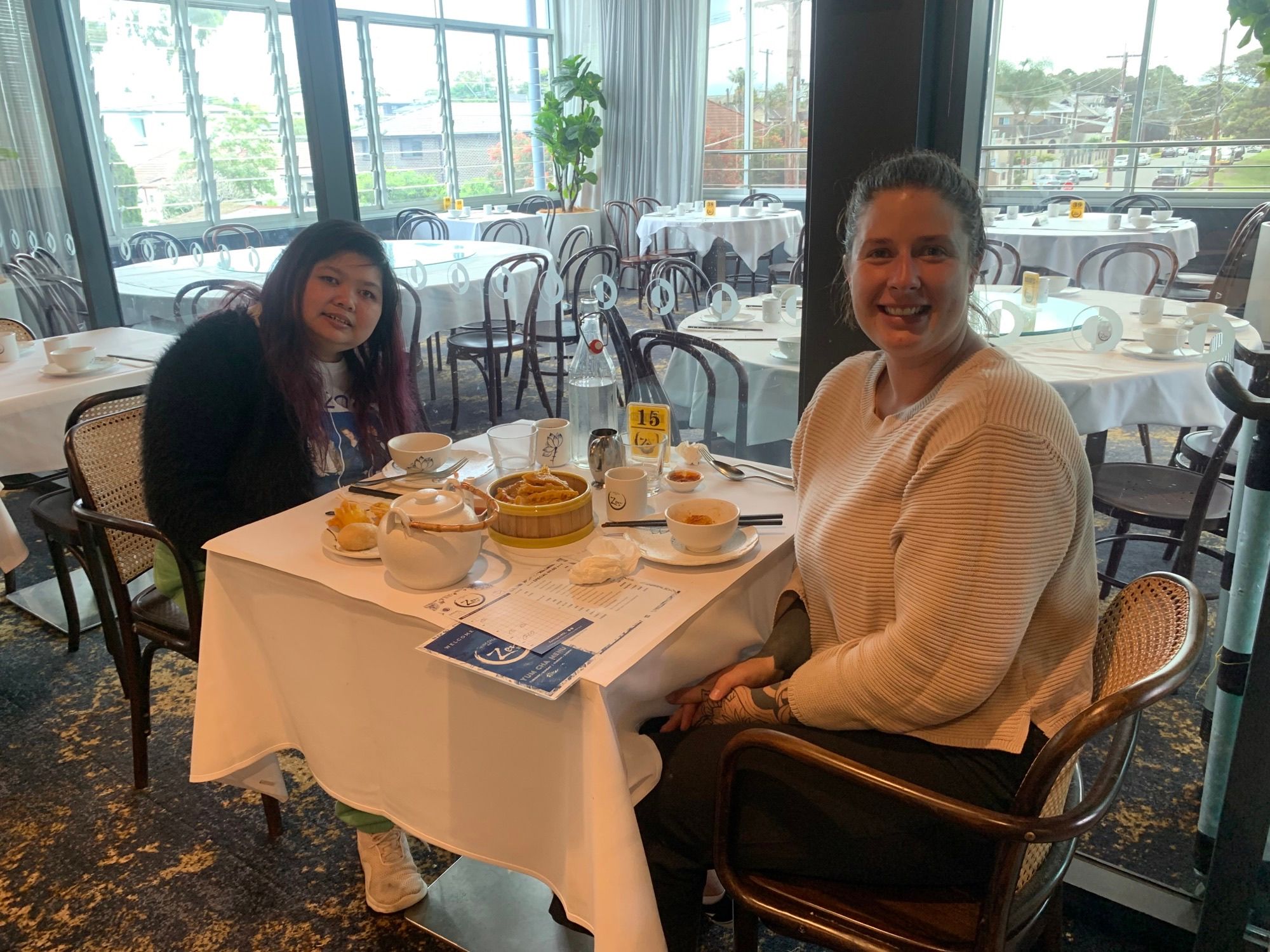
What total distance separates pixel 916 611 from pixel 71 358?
255 cm

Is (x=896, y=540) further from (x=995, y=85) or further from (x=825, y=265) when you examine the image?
(x=995, y=85)

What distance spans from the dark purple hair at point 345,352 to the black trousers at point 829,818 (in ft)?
3.27

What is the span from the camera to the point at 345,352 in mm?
1842

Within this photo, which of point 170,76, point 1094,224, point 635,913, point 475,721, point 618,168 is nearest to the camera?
point 635,913

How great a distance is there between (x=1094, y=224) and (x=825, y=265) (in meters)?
1.48

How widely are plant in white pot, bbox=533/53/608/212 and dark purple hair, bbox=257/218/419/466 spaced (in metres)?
6.63

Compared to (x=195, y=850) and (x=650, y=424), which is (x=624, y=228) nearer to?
(x=650, y=424)

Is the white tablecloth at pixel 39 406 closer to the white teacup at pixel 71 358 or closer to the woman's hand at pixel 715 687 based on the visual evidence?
the white teacup at pixel 71 358

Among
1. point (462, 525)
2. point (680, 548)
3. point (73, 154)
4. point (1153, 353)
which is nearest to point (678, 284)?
point (73, 154)

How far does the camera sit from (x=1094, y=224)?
8.82 ft

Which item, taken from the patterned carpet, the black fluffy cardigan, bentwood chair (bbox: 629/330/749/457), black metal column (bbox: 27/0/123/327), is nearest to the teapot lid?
the black fluffy cardigan

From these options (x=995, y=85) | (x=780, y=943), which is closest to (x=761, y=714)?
(x=780, y=943)

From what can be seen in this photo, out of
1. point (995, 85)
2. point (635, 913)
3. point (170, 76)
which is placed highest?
point (170, 76)

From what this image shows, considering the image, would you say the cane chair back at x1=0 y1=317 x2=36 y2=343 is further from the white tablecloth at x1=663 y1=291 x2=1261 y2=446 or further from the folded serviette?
the folded serviette
